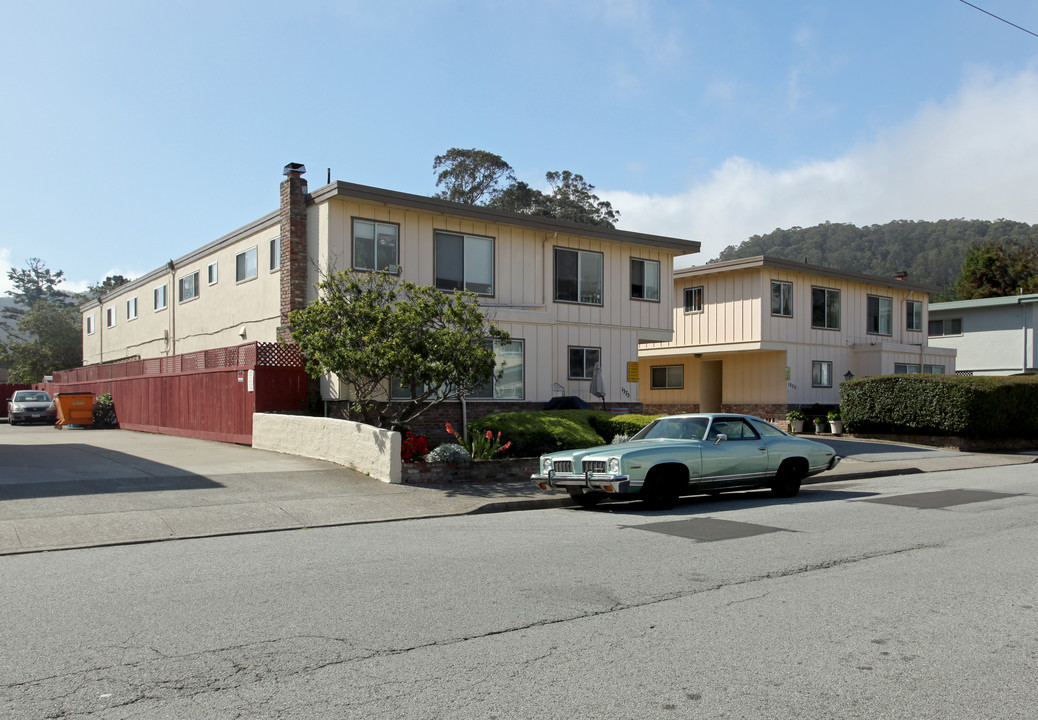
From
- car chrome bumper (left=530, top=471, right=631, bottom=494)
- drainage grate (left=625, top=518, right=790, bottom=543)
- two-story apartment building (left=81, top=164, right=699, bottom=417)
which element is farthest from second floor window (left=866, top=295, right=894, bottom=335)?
drainage grate (left=625, top=518, right=790, bottom=543)

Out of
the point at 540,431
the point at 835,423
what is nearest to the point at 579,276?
the point at 540,431

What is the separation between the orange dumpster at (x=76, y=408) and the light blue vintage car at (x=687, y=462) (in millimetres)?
20482

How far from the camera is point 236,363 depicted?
20.2m

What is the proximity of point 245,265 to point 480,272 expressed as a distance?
21.6ft

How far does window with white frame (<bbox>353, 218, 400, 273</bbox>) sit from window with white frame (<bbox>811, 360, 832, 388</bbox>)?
54.2 ft

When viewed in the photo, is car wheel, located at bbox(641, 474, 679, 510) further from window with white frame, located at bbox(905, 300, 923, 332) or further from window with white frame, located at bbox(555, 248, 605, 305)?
window with white frame, located at bbox(905, 300, 923, 332)

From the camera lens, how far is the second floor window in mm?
31969

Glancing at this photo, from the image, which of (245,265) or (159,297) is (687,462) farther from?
(159,297)

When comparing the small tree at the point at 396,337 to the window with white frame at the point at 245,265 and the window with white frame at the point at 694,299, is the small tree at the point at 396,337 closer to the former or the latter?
the window with white frame at the point at 245,265

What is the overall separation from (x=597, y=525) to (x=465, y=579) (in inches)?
141

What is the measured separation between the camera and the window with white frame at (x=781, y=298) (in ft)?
94.4

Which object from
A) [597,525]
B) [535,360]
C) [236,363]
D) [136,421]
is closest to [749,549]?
[597,525]

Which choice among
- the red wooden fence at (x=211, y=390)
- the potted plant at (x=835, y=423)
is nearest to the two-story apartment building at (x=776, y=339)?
the potted plant at (x=835, y=423)

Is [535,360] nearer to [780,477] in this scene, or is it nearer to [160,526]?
[780,477]
